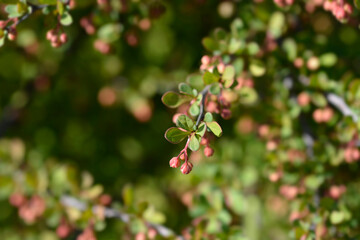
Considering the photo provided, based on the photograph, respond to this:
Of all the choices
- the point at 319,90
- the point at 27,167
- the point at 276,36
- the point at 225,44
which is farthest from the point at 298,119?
the point at 27,167


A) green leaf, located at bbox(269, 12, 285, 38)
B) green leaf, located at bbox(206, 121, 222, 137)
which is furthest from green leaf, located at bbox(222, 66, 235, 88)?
green leaf, located at bbox(269, 12, 285, 38)

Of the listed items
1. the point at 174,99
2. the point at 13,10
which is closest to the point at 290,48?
the point at 174,99

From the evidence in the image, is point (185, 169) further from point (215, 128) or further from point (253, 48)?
point (253, 48)

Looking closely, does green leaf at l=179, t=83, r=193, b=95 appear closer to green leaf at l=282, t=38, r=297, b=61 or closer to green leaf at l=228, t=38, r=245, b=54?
green leaf at l=228, t=38, r=245, b=54

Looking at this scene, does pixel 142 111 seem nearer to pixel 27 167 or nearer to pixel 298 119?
pixel 27 167

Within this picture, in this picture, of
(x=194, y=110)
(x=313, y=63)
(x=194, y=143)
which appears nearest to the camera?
(x=194, y=143)

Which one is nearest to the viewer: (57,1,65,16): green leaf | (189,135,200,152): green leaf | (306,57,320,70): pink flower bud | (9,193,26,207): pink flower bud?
(189,135,200,152): green leaf
